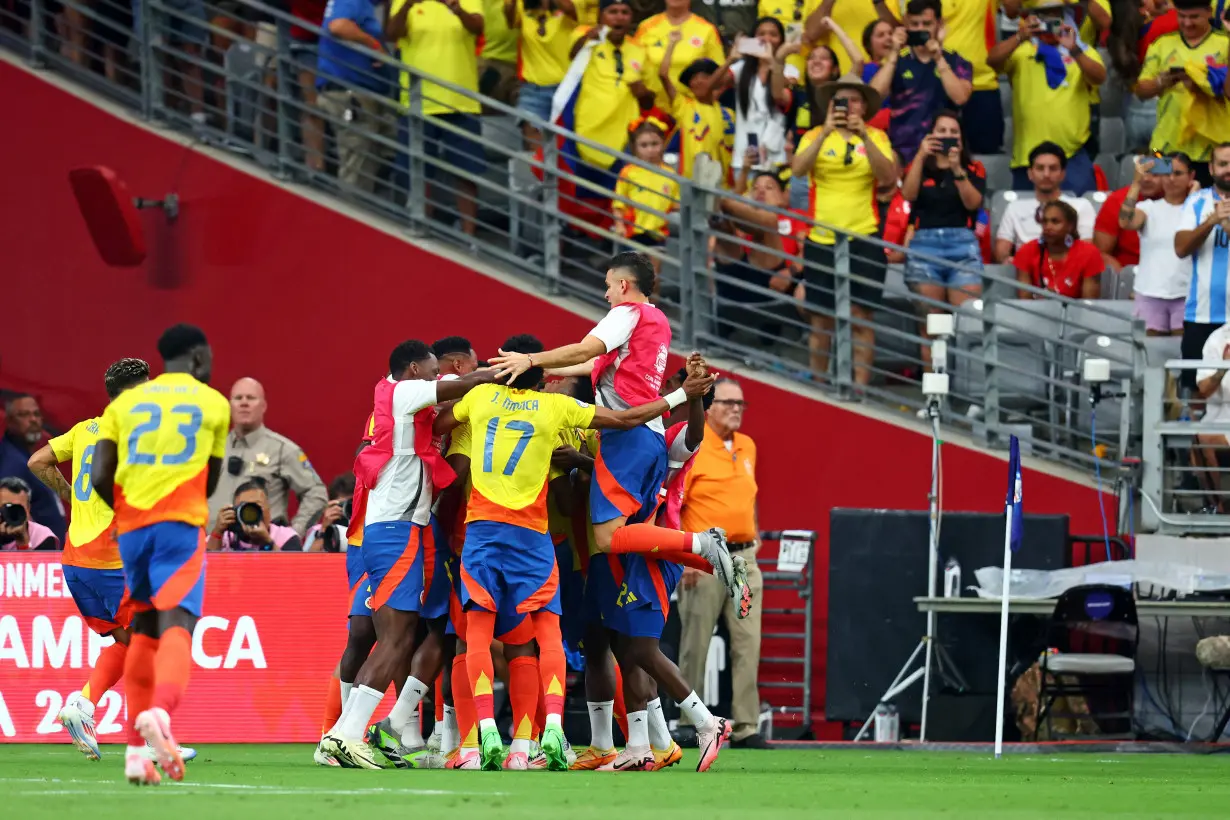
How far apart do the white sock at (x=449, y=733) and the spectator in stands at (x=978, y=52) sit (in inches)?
343

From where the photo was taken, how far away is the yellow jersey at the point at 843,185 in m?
17.2

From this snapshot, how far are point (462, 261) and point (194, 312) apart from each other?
7.90 feet

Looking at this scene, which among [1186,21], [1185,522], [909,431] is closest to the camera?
[1185,522]

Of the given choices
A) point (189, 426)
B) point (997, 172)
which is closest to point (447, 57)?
point (997, 172)

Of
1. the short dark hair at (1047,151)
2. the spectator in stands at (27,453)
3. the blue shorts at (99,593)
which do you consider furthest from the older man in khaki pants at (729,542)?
the spectator in stands at (27,453)

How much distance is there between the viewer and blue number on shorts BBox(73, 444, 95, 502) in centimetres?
1173

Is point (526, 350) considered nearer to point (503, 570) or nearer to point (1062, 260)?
point (503, 570)

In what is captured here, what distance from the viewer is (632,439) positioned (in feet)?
36.5

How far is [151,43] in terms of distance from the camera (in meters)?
18.0

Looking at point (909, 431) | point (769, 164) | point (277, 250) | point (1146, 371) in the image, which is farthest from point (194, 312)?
point (1146, 371)

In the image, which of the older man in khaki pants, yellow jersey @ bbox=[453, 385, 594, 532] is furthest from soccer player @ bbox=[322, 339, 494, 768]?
the older man in khaki pants

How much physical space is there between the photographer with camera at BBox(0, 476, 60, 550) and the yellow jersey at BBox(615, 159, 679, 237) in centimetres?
525

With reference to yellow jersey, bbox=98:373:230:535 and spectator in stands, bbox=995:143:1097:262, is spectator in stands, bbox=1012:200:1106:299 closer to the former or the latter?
spectator in stands, bbox=995:143:1097:262

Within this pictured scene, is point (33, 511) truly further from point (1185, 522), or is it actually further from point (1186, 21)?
point (1186, 21)
